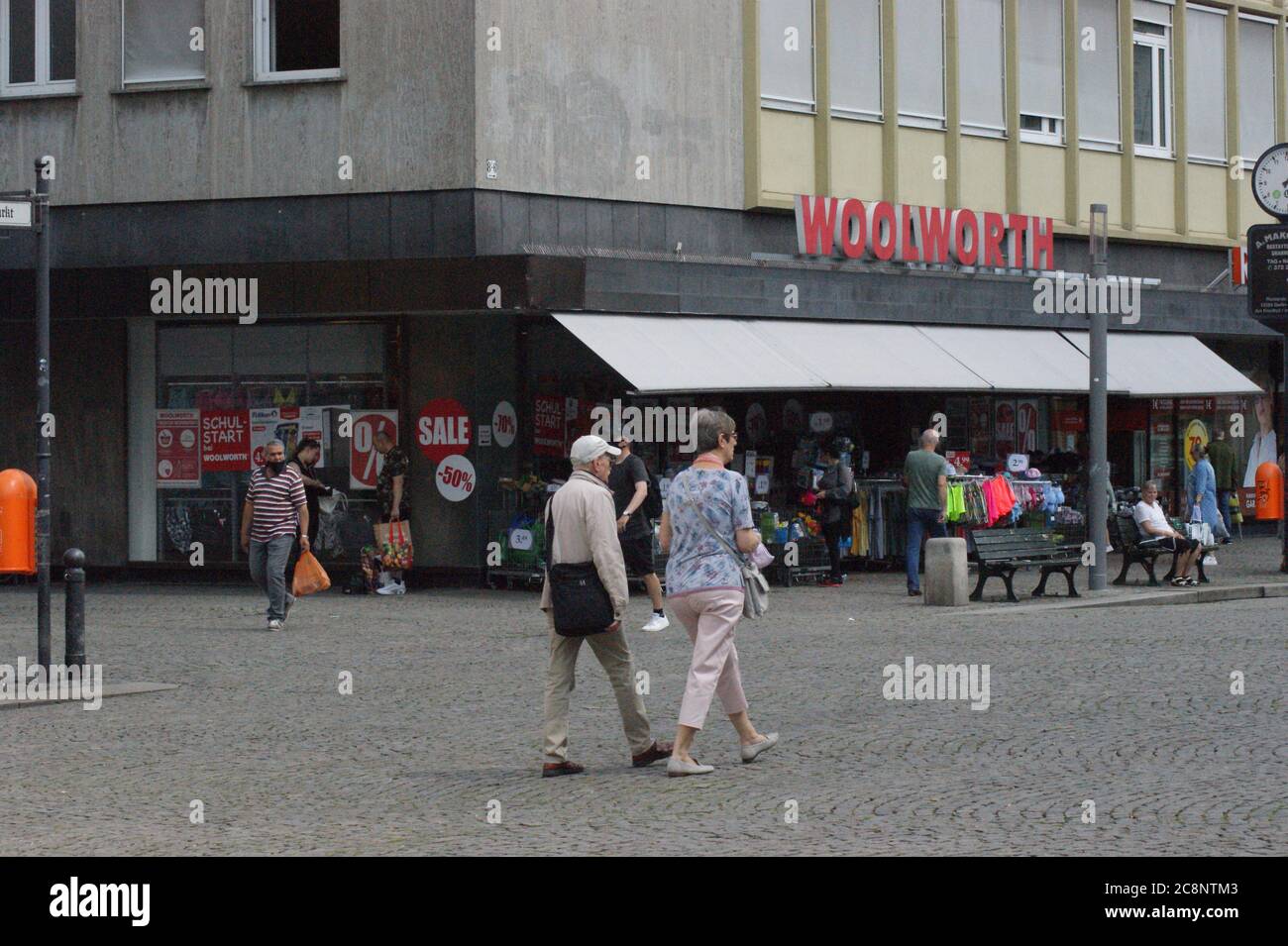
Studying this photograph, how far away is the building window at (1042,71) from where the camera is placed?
29.5 m

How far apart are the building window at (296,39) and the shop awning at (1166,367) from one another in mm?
11888

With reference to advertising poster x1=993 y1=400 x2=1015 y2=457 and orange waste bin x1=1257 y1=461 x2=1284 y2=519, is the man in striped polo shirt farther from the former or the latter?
orange waste bin x1=1257 y1=461 x2=1284 y2=519

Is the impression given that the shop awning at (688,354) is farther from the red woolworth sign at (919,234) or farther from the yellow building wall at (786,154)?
the yellow building wall at (786,154)

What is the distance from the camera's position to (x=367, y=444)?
24375mm

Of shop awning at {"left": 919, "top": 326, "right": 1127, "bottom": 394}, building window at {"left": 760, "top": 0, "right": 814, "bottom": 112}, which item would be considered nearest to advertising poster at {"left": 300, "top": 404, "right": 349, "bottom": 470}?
building window at {"left": 760, "top": 0, "right": 814, "bottom": 112}

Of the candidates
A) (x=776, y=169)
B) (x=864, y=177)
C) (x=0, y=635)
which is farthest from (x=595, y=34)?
(x=0, y=635)

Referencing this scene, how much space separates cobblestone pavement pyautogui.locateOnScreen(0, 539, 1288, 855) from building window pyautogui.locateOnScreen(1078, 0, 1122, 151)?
45.4ft

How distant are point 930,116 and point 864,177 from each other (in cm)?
172

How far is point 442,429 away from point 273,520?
5.37m

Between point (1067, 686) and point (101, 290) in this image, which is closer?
point (1067, 686)

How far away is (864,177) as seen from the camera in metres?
27.2

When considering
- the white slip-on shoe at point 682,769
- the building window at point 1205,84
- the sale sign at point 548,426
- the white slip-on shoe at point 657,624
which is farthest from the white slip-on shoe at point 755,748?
the building window at point 1205,84

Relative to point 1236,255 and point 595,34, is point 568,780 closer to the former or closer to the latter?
point 595,34
